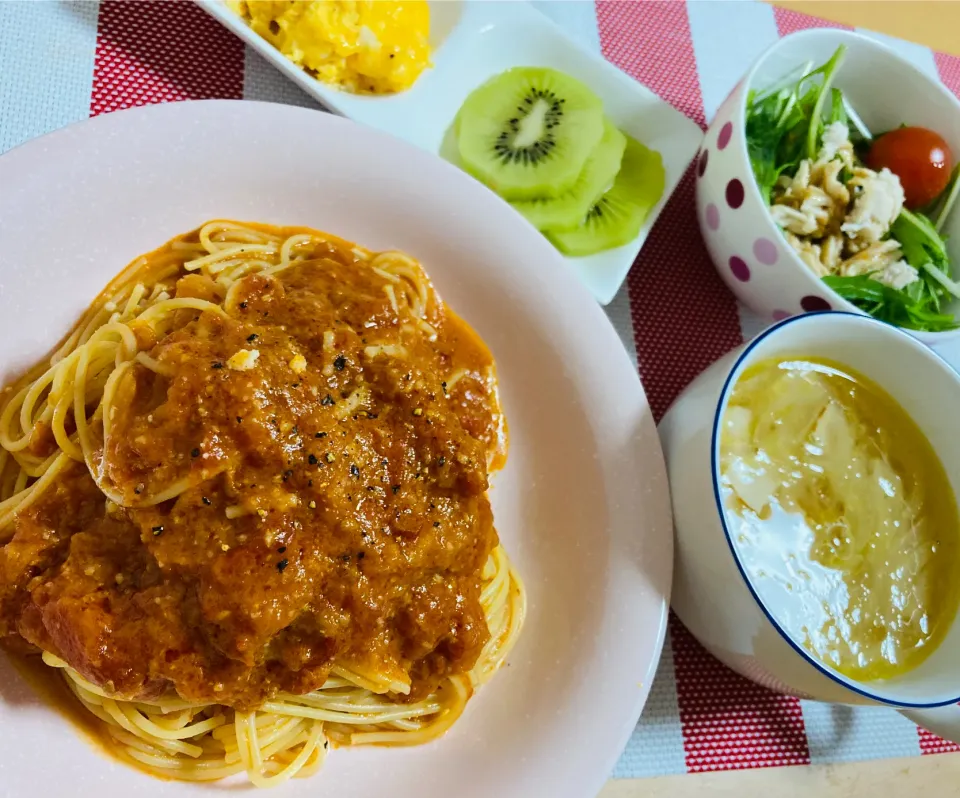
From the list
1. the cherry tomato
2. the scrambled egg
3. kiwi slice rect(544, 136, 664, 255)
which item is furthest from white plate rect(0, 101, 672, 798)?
the cherry tomato

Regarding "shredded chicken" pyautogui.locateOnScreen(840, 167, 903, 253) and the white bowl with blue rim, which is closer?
the white bowl with blue rim

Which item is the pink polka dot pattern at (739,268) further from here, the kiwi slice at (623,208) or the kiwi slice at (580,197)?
the kiwi slice at (580,197)

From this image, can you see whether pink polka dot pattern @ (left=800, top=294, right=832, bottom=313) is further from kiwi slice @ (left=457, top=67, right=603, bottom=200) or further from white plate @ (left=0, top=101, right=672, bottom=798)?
kiwi slice @ (left=457, top=67, right=603, bottom=200)

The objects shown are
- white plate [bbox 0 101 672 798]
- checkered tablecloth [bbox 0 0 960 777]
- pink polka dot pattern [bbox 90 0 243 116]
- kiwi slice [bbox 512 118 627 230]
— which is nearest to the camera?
white plate [bbox 0 101 672 798]

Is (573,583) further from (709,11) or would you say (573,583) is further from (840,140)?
(709,11)

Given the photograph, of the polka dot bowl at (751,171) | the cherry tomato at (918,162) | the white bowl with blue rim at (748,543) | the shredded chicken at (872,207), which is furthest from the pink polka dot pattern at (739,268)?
the cherry tomato at (918,162)

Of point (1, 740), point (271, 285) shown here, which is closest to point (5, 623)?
point (1, 740)

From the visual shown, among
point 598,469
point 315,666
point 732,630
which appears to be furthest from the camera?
point 598,469
